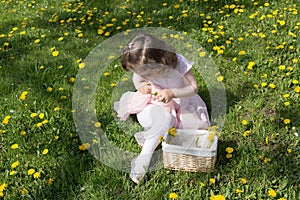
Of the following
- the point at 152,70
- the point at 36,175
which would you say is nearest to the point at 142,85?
the point at 152,70

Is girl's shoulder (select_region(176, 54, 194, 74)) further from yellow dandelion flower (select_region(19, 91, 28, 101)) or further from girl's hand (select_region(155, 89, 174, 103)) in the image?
yellow dandelion flower (select_region(19, 91, 28, 101))

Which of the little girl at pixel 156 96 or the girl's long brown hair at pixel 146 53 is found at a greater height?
the girl's long brown hair at pixel 146 53

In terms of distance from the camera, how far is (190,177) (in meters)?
2.19

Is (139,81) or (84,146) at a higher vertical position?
(139,81)

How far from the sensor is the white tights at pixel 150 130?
227cm

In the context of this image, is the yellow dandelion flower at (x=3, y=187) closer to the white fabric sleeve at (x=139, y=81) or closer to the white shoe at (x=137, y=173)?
the white shoe at (x=137, y=173)

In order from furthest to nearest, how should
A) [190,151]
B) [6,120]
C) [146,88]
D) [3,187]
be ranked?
1. [6,120]
2. [146,88]
3. [3,187]
4. [190,151]

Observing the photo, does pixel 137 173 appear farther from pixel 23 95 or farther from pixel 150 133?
pixel 23 95

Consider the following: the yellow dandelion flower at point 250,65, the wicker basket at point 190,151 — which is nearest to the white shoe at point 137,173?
the wicker basket at point 190,151

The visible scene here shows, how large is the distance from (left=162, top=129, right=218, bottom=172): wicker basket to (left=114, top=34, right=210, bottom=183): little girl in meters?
0.12

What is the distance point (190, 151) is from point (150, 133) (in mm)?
395

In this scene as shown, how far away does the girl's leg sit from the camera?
7.32ft

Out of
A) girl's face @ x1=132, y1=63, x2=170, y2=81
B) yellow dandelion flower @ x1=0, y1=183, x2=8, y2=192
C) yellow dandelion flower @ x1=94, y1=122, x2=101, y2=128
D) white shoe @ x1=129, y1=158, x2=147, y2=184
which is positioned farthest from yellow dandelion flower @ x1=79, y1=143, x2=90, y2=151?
girl's face @ x1=132, y1=63, x2=170, y2=81

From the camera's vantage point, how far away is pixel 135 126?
8.50ft
